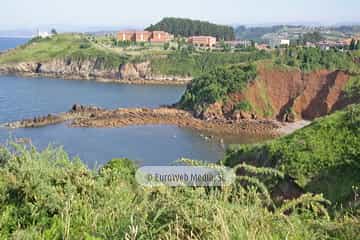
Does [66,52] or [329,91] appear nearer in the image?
[329,91]

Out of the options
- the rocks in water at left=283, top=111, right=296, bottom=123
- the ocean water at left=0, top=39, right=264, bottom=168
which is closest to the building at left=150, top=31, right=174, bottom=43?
the ocean water at left=0, top=39, right=264, bottom=168

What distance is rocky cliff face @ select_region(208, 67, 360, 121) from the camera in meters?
39.4

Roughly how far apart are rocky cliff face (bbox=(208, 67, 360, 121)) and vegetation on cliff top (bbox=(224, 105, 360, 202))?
68.9 ft

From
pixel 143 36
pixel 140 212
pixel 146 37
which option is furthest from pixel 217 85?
pixel 143 36

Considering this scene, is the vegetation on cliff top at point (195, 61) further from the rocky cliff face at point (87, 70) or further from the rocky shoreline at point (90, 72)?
the rocky cliff face at point (87, 70)

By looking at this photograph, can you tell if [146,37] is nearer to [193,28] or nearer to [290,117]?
[193,28]

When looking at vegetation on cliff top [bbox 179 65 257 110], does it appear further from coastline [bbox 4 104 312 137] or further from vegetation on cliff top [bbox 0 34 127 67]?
vegetation on cliff top [bbox 0 34 127 67]

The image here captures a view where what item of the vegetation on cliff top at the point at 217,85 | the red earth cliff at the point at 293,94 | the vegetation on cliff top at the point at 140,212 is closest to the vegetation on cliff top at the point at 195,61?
the red earth cliff at the point at 293,94

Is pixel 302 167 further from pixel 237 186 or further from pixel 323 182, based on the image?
pixel 237 186

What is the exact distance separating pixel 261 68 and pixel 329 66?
18.9 feet

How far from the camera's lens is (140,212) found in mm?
3178

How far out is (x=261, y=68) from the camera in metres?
41.8

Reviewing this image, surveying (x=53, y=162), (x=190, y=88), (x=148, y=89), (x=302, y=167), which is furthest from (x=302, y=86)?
→ (x=53, y=162)

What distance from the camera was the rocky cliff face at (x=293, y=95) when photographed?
129 feet
